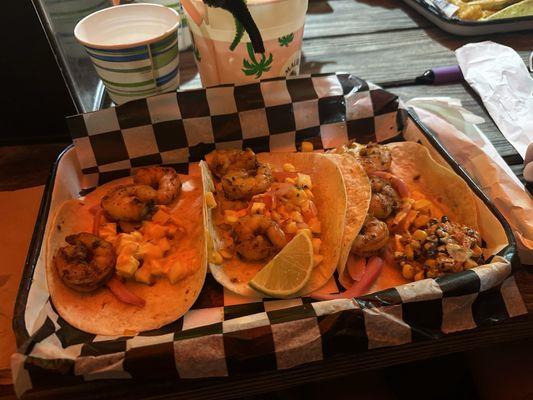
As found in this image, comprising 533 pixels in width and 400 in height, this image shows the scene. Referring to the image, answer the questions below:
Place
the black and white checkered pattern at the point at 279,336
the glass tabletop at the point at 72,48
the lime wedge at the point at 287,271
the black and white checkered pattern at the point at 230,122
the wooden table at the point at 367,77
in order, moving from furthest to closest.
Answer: the black and white checkered pattern at the point at 230,122, the glass tabletop at the point at 72,48, the lime wedge at the point at 287,271, the wooden table at the point at 367,77, the black and white checkered pattern at the point at 279,336

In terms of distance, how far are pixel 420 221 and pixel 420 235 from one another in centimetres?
12

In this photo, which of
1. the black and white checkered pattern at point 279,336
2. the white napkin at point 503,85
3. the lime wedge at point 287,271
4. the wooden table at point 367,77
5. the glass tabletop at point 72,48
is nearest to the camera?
the black and white checkered pattern at point 279,336

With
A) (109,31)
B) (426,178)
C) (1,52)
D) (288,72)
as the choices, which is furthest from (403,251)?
(1,52)

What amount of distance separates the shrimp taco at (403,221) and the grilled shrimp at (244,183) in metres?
0.39

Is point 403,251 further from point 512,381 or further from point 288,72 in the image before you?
point 288,72

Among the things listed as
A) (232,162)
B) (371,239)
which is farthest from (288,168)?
(371,239)

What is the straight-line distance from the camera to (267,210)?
200 centimetres

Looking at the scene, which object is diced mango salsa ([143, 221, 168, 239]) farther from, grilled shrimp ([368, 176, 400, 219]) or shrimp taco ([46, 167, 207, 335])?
grilled shrimp ([368, 176, 400, 219])

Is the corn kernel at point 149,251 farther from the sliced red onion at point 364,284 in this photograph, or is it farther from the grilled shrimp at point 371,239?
the grilled shrimp at point 371,239

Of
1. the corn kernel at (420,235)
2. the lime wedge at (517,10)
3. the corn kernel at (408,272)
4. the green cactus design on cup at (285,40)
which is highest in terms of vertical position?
the green cactus design on cup at (285,40)

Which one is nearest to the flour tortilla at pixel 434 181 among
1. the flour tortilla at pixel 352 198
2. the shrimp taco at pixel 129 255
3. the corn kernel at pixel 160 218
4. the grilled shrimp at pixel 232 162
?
the flour tortilla at pixel 352 198

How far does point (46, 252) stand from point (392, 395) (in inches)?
67.9

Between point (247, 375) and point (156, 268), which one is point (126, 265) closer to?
point (156, 268)

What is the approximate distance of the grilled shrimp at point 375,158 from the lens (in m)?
2.14
